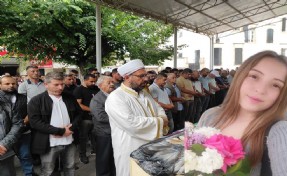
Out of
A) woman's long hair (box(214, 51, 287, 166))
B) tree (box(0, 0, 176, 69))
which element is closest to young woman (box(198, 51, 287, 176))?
woman's long hair (box(214, 51, 287, 166))

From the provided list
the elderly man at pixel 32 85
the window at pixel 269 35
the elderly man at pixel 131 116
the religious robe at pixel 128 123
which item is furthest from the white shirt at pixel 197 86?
the window at pixel 269 35

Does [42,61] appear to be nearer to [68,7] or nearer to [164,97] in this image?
[68,7]

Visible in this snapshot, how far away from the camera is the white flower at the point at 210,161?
38.2 inches

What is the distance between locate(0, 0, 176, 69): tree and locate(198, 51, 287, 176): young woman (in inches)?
281

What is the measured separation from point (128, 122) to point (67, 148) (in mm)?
1420

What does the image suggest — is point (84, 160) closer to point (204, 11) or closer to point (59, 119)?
point (59, 119)

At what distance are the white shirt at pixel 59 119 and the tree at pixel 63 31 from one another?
464 cm

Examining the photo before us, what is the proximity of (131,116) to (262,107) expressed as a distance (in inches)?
64.5

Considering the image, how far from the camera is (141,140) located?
9.51ft

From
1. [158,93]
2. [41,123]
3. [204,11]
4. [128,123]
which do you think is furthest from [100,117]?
[204,11]

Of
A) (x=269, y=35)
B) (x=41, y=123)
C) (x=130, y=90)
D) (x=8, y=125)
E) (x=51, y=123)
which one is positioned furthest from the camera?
(x=269, y=35)

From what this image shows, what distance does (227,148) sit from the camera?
1.01 metres

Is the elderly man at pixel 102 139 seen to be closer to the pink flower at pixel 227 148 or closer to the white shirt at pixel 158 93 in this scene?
the white shirt at pixel 158 93

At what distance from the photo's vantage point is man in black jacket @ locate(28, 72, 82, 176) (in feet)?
11.2
